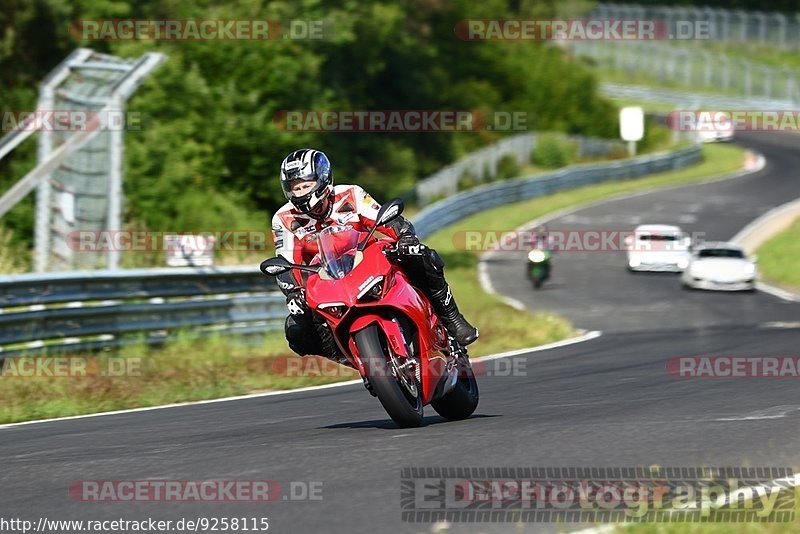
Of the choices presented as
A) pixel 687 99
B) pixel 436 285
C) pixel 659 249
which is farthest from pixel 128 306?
pixel 687 99

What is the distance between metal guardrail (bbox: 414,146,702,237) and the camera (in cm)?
4122

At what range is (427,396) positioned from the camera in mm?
8445

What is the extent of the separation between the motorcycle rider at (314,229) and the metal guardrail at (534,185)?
Result: 2690cm

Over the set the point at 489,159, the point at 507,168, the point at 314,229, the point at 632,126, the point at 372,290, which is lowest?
the point at 372,290

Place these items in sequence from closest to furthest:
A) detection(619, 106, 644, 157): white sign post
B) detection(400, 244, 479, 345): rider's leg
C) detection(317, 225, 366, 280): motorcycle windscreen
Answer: detection(317, 225, 366, 280): motorcycle windscreen < detection(400, 244, 479, 345): rider's leg < detection(619, 106, 644, 157): white sign post

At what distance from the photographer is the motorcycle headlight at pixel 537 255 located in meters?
29.6

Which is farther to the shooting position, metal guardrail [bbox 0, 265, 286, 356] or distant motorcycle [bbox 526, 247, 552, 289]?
distant motorcycle [bbox 526, 247, 552, 289]

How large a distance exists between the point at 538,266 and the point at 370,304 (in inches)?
876

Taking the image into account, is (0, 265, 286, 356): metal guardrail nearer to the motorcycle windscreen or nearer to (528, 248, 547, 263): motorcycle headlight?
the motorcycle windscreen

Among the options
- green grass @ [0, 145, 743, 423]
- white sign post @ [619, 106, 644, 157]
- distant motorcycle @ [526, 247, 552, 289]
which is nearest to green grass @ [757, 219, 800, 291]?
distant motorcycle @ [526, 247, 552, 289]

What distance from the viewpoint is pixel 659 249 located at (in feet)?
108

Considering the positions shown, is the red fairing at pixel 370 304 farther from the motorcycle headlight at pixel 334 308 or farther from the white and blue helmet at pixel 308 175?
the white and blue helmet at pixel 308 175

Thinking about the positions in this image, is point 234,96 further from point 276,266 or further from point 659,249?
point 276,266

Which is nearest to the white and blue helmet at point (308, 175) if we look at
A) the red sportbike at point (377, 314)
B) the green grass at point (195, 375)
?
the red sportbike at point (377, 314)
